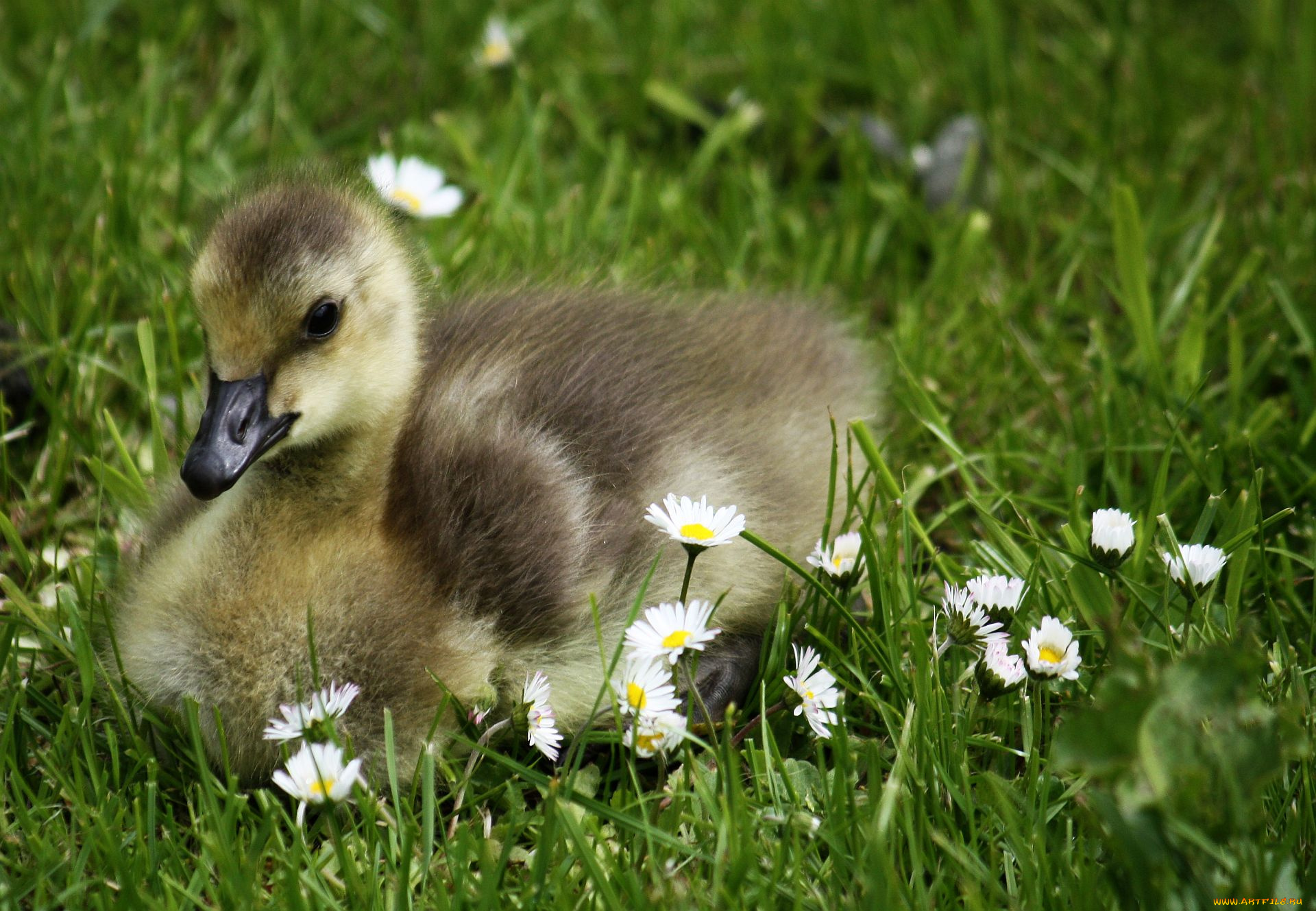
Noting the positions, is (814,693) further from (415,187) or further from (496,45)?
(496,45)

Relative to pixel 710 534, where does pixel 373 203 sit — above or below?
above

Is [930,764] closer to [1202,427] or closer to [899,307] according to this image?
[1202,427]

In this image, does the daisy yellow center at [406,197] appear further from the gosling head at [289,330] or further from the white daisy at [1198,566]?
the white daisy at [1198,566]

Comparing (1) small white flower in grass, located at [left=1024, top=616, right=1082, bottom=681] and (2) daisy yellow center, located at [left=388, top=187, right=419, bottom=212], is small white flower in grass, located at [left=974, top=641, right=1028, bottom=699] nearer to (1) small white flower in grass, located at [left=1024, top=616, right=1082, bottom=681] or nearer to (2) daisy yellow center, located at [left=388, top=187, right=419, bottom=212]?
(1) small white flower in grass, located at [left=1024, top=616, right=1082, bottom=681]

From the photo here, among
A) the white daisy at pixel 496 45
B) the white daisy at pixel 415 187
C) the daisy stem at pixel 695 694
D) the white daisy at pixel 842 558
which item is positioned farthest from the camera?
the white daisy at pixel 496 45

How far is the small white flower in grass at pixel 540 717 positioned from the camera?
1.58m

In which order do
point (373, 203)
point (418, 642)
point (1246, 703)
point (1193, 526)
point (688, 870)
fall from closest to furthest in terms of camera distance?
point (1246, 703) → point (688, 870) → point (418, 642) → point (373, 203) → point (1193, 526)

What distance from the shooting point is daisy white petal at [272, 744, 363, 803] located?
1410 mm

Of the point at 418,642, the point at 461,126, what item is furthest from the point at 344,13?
the point at 418,642

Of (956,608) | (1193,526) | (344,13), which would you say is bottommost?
(956,608)

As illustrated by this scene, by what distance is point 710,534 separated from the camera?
1.61 metres

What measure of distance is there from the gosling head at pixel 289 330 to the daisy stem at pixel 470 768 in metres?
0.43

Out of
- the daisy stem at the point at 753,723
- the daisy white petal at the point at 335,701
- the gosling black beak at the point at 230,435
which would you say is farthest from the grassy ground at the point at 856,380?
the gosling black beak at the point at 230,435

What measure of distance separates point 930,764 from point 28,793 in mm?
1057
